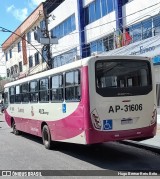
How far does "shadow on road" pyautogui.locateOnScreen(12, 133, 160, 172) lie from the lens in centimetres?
936

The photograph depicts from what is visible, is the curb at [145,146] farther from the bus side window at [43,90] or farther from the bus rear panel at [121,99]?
the bus side window at [43,90]

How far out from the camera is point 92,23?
96.4 feet

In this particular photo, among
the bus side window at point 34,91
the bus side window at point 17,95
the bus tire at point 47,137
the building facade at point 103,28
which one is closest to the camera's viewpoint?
the bus tire at point 47,137

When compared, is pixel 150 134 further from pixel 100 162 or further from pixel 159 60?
pixel 159 60

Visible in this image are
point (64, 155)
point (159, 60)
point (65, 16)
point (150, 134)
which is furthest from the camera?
point (65, 16)

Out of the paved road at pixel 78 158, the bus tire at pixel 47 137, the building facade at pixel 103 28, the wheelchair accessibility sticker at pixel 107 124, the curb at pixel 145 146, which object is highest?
the building facade at pixel 103 28

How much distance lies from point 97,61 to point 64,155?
10.7 feet

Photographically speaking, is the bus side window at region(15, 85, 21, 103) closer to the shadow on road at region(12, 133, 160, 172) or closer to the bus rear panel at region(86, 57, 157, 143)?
the shadow on road at region(12, 133, 160, 172)

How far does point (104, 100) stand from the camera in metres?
9.84

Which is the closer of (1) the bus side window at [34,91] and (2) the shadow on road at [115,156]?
(2) the shadow on road at [115,156]

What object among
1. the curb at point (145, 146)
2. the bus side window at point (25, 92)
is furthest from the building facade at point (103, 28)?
the bus side window at point (25, 92)

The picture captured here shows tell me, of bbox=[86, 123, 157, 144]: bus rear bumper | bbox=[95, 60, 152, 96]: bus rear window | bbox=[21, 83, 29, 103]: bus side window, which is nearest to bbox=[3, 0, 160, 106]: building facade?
bbox=[21, 83, 29, 103]: bus side window

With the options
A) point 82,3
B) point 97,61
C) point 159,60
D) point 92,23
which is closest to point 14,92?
point 159,60

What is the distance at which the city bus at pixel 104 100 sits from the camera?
32.1ft
